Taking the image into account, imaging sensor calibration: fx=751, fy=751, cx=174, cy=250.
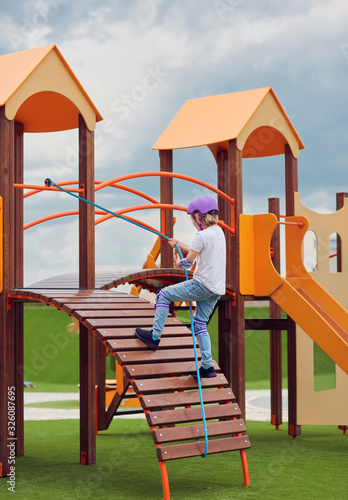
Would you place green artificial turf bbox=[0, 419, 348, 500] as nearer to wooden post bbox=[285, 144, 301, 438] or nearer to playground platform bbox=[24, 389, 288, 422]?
Answer: wooden post bbox=[285, 144, 301, 438]

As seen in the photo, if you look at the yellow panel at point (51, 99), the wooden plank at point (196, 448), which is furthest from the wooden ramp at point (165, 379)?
the yellow panel at point (51, 99)

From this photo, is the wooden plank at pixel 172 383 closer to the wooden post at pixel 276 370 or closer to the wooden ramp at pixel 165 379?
the wooden ramp at pixel 165 379

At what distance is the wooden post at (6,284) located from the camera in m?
7.57

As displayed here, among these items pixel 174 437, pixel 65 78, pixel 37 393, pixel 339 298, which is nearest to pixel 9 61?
pixel 65 78

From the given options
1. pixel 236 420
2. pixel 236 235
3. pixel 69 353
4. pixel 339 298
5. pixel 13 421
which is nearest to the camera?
pixel 236 420

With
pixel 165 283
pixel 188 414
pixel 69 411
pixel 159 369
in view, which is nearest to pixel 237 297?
pixel 165 283

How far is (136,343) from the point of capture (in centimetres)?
668

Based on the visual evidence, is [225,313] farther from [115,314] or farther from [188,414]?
[188,414]

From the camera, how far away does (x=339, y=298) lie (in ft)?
36.1

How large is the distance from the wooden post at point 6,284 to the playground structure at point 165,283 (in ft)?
0.04

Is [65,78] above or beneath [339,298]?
above

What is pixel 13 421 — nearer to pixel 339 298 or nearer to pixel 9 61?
Answer: pixel 9 61

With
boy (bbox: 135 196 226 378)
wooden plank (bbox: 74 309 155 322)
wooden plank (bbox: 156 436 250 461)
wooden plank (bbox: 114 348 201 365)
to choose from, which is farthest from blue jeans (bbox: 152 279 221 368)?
wooden plank (bbox: 156 436 250 461)

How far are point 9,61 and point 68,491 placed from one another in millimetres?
4615
